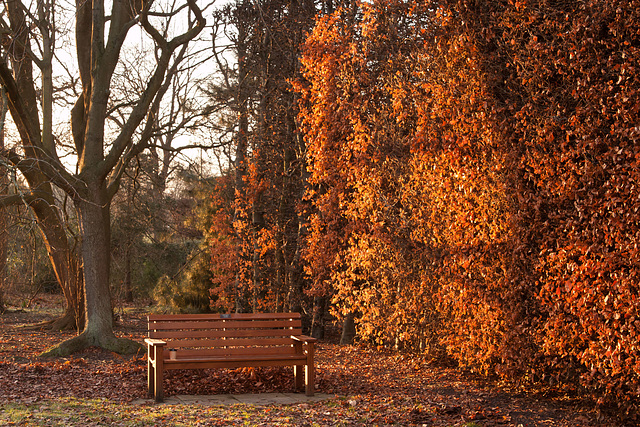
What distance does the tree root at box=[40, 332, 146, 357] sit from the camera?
860 centimetres

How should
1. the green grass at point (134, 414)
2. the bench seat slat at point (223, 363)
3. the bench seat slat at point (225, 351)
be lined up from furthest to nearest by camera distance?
the bench seat slat at point (225, 351)
the bench seat slat at point (223, 363)
the green grass at point (134, 414)

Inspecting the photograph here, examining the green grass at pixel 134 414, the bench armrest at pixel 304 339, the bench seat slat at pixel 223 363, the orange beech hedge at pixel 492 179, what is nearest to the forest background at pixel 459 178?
the orange beech hedge at pixel 492 179

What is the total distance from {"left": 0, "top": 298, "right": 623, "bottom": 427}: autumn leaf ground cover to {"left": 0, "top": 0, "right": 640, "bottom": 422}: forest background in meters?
0.30

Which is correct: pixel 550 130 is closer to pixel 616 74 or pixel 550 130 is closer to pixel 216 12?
pixel 616 74

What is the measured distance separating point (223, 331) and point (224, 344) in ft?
0.62

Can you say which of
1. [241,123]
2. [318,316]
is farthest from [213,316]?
[241,123]

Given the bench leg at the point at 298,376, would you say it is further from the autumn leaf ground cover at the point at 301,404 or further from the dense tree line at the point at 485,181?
the dense tree line at the point at 485,181

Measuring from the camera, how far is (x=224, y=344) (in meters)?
6.05

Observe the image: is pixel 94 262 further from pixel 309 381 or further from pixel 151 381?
pixel 309 381

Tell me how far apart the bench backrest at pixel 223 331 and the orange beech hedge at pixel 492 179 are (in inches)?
62.8

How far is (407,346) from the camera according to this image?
7.76 meters

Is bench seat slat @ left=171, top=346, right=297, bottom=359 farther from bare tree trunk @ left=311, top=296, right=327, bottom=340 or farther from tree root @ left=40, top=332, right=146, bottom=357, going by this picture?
bare tree trunk @ left=311, top=296, right=327, bottom=340

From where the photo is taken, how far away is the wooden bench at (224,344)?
5629 mm

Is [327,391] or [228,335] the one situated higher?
[228,335]
